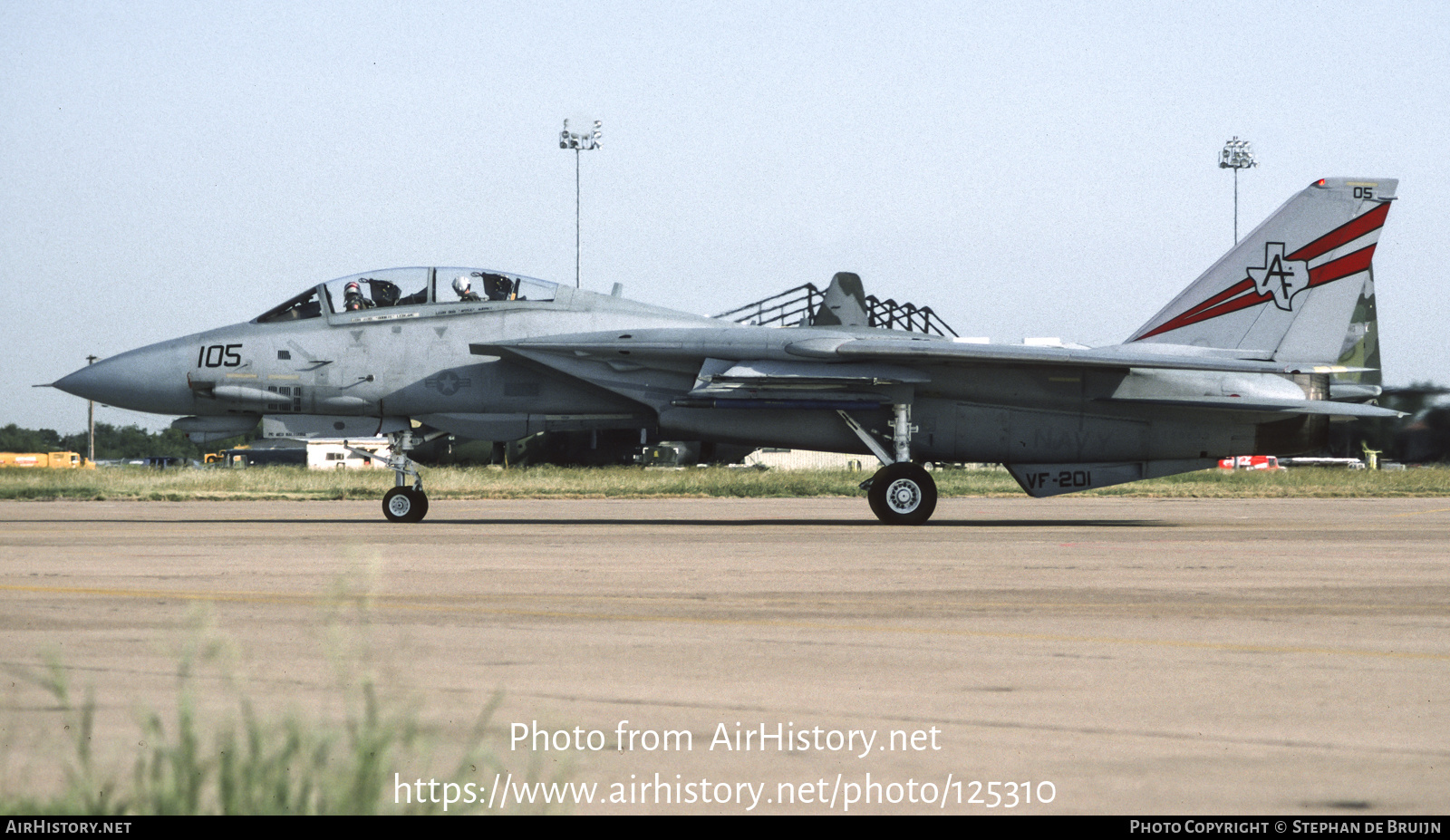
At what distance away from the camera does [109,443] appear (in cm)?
11788

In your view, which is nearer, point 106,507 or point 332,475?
point 106,507

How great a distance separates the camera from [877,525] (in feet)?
57.0

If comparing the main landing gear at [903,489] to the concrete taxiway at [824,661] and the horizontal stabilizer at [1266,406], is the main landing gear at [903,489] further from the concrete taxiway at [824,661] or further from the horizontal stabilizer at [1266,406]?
the concrete taxiway at [824,661]

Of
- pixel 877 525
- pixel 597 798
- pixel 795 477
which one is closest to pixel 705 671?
pixel 597 798

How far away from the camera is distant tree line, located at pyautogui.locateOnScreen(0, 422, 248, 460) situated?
104750 millimetres

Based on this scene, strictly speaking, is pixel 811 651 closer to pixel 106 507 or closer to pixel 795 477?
pixel 106 507

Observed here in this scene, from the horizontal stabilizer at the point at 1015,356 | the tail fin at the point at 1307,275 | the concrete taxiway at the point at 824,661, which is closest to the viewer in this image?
the concrete taxiway at the point at 824,661

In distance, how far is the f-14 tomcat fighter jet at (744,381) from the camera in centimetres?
1750

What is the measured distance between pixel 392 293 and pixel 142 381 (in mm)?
3382

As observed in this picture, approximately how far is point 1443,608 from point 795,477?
30.6 m

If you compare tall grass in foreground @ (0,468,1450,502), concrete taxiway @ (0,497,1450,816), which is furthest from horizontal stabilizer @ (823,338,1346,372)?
tall grass in foreground @ (0,468,1450,502)

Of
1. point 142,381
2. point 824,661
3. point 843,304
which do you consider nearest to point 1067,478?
point 843,304

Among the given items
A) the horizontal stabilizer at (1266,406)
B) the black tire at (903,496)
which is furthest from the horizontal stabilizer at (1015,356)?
the black tire at (903,496)

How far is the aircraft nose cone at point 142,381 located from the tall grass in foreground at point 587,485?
13.6 metres
